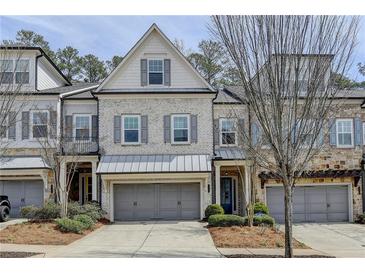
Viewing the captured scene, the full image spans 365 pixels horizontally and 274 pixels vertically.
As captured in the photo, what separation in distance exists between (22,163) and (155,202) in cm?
739

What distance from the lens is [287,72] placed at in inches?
457

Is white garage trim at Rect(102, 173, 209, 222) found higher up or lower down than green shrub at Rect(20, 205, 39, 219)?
higher up

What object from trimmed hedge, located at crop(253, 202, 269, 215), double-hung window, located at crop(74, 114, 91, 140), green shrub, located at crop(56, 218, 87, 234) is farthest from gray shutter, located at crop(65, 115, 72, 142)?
trimmed hedge, located at crop(253, 202, 269, 215)

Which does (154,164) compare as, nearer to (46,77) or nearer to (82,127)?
(82,127)

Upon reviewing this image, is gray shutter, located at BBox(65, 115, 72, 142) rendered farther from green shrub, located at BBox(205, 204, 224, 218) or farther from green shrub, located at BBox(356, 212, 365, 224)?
green shrub, located at BBox(356, 212, 365, 224)

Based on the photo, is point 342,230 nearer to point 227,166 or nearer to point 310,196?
point 310,196

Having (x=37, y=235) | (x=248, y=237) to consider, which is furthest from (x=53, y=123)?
(x=248, y=237)

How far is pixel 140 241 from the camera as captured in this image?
1688cm

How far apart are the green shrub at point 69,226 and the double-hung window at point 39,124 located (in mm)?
6974

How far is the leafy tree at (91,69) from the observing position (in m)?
47.9

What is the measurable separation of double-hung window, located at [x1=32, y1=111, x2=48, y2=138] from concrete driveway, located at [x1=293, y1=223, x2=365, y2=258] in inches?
549

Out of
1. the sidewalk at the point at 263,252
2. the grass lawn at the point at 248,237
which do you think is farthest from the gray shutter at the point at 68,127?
the sidewalk at the point at 263,252

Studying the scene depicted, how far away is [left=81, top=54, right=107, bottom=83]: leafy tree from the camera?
47.9 meters
